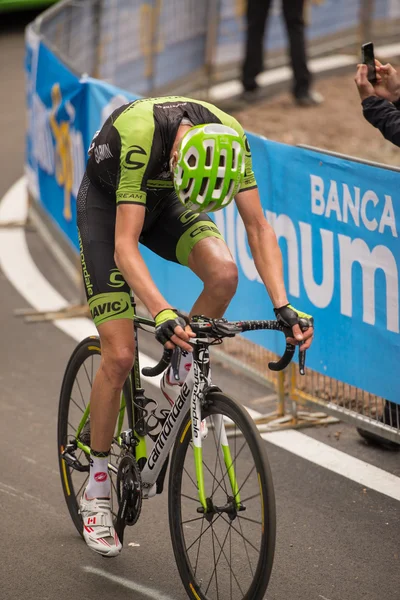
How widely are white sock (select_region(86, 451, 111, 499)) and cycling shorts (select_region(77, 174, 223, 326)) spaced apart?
25.0 inches

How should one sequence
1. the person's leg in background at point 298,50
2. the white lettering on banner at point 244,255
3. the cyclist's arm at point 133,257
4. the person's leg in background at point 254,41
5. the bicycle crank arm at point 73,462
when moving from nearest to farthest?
the cyclist's arm at point 133,257 < the bicycle crank arm at point 73,462 < the white lettering on banner at point 244,255 < the person's leg in background at point 298,50 < the person's leg in background at point 254,41

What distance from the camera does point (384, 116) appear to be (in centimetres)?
591

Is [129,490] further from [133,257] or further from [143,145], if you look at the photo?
[143,145]

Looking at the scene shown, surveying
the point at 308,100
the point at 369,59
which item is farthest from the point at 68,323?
the point at 308,100

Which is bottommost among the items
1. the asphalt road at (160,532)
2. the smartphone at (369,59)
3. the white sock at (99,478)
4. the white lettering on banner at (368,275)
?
the asphalt road at (160,532)

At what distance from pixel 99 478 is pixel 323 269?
185cm

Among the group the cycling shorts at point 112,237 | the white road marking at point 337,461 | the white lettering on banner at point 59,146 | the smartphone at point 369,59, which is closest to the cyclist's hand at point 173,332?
the cycling shorts at point 112,237

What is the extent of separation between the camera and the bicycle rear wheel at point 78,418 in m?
5.08

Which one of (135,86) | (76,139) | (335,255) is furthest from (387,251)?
(135,86)

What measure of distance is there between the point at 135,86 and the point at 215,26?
5.05 ft

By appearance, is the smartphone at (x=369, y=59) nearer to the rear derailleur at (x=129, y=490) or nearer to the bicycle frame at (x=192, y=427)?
the bicycle frame at (x=192, y=427)

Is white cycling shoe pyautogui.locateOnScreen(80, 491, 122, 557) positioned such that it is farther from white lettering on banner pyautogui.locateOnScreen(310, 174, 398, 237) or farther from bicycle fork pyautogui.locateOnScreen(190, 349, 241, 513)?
white lettering on banner pyautogui.locateOnScreen(310, 174, 398, 237)

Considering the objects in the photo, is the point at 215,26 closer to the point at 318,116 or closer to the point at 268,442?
the point at 318,116

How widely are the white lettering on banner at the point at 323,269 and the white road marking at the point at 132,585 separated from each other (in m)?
1.99
